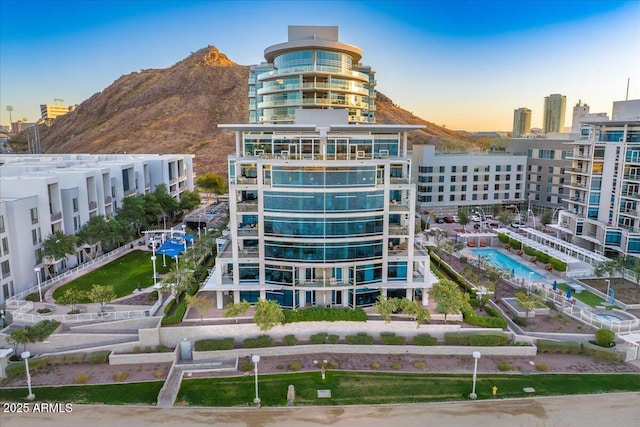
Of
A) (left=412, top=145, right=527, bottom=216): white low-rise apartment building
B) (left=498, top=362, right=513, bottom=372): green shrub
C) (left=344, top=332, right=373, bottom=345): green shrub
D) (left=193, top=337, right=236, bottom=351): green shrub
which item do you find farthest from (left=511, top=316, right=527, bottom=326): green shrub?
(left=412, top=145, right=527, bottom=216): white low-rise apartment building

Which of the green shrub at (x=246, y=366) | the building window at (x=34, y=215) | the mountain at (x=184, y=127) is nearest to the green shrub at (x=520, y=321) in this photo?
the green shrub at (x=246, y=366)

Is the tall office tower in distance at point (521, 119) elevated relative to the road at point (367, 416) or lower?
elevated

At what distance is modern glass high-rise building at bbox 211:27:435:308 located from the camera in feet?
104

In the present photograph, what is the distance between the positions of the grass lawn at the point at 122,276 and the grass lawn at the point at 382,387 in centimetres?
1616

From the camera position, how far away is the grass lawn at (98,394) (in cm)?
2412

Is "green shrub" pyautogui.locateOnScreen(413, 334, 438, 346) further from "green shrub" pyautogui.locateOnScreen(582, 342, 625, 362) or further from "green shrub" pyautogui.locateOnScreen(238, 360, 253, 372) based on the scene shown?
"green shrub" pyautogui.locateOnScreen(238, 360, 253, 372)

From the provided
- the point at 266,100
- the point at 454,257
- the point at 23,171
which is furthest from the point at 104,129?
the point at 454,257

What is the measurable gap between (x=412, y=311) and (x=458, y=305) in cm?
351

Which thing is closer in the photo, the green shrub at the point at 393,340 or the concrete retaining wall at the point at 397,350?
the concrete retaining wall at the point at 397,350

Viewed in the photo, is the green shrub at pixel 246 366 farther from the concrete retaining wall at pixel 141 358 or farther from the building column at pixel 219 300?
the building column at pixel 219 300

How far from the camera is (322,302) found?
33.6 metres

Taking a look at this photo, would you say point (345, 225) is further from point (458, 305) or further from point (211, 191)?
point (211, 191)

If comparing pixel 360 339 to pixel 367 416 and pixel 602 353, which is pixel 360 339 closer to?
pixel 367 416

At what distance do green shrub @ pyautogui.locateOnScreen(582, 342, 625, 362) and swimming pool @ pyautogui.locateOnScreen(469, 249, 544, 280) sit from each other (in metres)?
12.0
